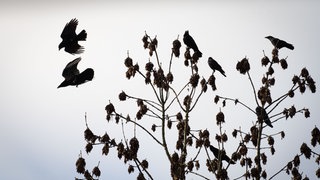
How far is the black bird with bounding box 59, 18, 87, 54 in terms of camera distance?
786 cm

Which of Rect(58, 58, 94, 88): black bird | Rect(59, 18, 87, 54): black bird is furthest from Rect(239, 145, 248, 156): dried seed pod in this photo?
Rect(59, 18, 87, 54): black bird

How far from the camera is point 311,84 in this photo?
6.63m

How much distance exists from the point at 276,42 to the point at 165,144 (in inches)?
94.6

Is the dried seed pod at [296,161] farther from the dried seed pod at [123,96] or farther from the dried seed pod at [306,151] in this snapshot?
the dried seed pod at [123,96]

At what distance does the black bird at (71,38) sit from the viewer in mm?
7863

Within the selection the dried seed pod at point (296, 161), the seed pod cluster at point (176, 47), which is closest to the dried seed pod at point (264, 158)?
the dried seed pod at point (296, 161)

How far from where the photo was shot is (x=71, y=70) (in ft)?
24.2

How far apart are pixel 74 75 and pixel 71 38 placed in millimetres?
880

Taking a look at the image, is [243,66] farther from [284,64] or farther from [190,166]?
[190,166]

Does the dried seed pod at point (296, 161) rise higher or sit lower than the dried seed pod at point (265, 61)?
lower

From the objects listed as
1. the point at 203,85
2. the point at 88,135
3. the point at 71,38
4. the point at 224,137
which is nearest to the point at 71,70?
the point at 71,38

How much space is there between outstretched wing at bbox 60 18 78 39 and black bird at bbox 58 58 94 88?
0.75 metres

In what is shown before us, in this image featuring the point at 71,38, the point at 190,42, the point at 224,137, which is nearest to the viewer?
the point at 224,137

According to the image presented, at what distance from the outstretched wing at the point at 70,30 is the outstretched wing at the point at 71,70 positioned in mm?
758
